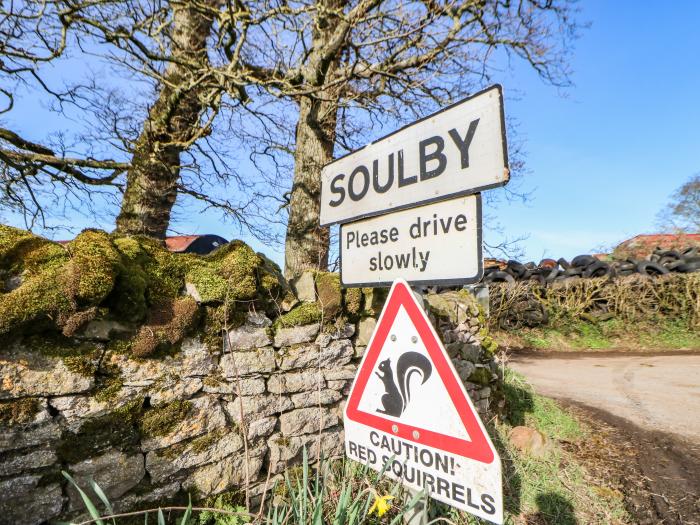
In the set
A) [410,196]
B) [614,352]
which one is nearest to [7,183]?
[410,196]

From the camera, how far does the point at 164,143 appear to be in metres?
5.78

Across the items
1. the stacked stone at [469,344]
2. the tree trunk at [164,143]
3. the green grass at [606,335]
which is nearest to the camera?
the stacked stone at [469,344]

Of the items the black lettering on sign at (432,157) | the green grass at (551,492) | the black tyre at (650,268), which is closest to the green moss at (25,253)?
the black lettering on sign at (432,157)

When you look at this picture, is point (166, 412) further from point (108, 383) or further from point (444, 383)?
point (444, 383)

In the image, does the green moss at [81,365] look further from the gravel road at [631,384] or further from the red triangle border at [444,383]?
the gravel road at [631,384]

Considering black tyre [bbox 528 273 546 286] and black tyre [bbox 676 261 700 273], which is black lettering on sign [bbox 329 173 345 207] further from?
black tyre [bbox 676 261 700 273]

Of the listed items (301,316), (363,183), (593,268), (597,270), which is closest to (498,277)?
(593,268)

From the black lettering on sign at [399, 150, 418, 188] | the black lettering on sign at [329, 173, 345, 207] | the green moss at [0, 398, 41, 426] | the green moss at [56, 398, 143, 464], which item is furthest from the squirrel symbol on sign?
the green moss at [0, 398, 41, 426]

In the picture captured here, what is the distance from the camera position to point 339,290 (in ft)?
9.27

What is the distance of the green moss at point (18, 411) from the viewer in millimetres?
1765

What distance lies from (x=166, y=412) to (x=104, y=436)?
30 cm

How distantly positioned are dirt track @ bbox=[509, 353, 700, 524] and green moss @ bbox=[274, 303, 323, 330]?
9.15 ft

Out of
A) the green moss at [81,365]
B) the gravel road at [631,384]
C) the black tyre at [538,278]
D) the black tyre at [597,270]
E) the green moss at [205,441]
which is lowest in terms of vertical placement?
the gravel road at [631,384]

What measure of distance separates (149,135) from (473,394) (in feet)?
19.9
